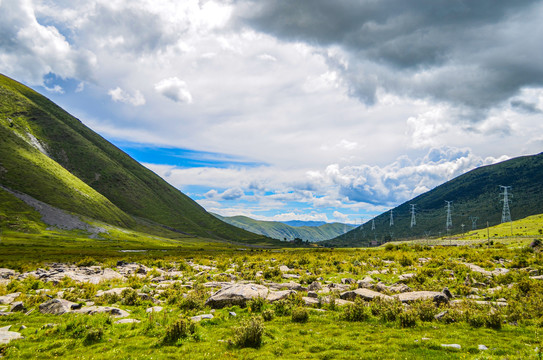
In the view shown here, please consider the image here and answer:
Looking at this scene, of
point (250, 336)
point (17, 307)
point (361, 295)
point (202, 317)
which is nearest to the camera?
point (250, 336)

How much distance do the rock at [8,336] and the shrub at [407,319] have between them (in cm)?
1960

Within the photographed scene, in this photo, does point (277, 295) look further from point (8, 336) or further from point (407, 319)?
point (8, 336)

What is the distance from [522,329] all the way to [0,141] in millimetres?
263607

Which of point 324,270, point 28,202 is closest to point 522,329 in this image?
point 324,270

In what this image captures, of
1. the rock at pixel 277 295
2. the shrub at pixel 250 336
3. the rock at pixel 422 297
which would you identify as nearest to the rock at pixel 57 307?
the shrub at pixel 250 336

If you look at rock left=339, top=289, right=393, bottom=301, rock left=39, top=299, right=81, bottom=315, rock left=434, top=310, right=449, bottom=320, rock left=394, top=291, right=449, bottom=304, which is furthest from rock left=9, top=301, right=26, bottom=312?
rock left=434, top=310, right=449, bottom=320

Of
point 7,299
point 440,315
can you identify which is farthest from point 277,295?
point 7,299

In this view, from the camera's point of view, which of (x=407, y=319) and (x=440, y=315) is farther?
(x=440, y=315)

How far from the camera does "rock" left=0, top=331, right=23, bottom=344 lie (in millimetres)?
12773

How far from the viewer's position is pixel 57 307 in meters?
17.8

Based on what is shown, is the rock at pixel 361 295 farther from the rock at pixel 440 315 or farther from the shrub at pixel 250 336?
the shrub at pixel 250 336

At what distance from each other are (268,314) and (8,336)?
43.7 feet

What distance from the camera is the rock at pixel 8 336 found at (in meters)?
12.8

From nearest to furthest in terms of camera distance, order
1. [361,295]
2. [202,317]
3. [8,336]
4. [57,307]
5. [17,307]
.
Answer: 1. [8,336]
2. [202,317]
3. [57,307]
4. [17,307]
5. [361,295]
